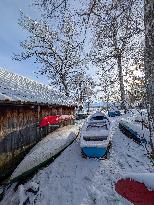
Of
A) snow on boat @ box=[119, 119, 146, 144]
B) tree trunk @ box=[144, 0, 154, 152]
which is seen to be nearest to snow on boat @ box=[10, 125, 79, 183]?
snow on boat @ box=[119, 119, 146, 144]

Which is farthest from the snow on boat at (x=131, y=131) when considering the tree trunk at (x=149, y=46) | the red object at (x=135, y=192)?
the red object at (x=135, y=192)

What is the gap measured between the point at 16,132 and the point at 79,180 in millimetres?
4076

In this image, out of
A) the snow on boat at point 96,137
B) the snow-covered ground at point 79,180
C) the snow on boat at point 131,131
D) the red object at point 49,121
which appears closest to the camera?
the snow-covered ground at point 79,180

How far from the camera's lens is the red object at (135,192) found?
0.94 metres

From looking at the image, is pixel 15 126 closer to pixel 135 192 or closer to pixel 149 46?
pixel 149 46

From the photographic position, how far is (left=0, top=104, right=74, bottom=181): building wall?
11.5 m

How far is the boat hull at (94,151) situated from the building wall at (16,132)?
9.42 ft

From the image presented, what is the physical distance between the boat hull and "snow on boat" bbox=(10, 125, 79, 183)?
126 cm

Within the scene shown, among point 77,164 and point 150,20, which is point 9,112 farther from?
point 150,20

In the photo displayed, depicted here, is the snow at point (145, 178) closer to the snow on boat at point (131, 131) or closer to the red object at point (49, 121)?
the snow on boat at point (131, 131)

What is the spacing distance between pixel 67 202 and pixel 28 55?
2260 centimetres

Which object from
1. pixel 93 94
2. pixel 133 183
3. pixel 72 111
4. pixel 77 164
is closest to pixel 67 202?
pixel 77 164

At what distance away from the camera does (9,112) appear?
12.1m

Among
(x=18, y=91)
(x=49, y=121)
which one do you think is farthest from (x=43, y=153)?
(x=49, y=121)
